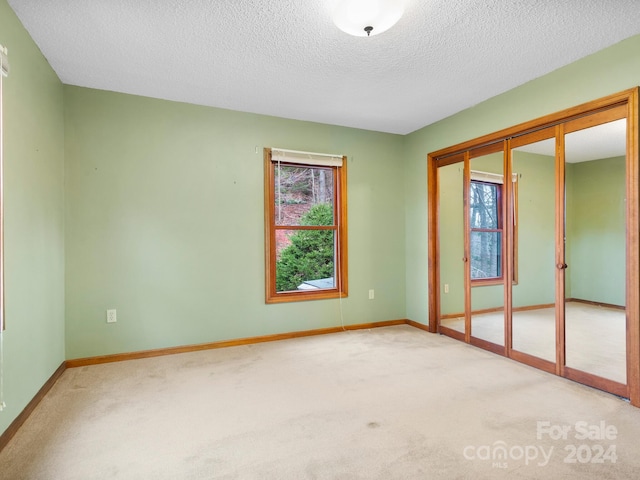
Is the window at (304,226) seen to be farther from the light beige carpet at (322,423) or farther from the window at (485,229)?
the window at (485,229)

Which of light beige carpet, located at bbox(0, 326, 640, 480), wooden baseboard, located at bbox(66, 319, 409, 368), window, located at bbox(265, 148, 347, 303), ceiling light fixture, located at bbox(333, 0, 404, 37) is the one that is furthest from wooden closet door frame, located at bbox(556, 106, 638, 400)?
window, located at bbox(265, 148, 347, 303)

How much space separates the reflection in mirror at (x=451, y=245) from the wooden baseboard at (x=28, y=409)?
3.84 meters

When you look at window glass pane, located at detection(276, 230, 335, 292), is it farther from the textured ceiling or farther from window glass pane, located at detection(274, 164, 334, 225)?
the textured ceiling

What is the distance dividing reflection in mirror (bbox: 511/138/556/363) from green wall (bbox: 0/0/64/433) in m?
3.86

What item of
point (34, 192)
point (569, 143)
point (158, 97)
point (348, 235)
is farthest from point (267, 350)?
point (569, 143)

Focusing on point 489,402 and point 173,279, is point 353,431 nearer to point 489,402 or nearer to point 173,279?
point 489,402

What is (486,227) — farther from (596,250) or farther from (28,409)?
(28,409)

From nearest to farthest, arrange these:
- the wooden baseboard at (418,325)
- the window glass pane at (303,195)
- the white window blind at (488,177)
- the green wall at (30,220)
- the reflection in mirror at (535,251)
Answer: the green wall at (30,220), the reflection in mirror at (535,251), the white window blind at (488,177), the window glass pane at (303,195), the wooden baseboard at (418,325)

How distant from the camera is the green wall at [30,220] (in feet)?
6.73

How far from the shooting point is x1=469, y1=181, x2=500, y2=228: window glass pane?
11.5 ft

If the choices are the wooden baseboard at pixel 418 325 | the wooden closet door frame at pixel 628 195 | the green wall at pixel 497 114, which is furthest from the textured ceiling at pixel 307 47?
the wooden baseboard at pixel 418 325

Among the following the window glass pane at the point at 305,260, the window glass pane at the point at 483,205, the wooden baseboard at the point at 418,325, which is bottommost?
the wooden baseboard at the point at 418,325

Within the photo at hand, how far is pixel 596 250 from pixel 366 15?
8.11ft

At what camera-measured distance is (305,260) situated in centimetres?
418
